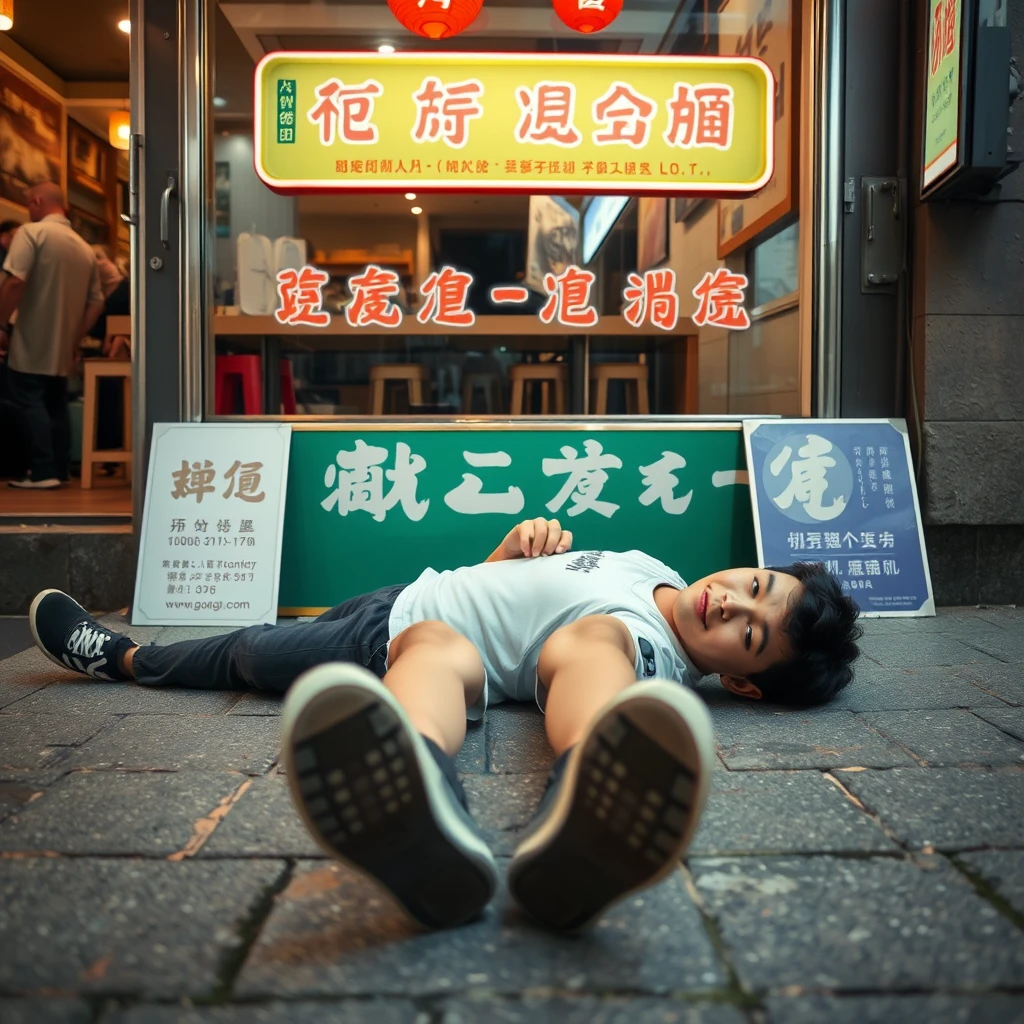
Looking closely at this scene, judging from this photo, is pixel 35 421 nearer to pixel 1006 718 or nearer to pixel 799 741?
pixel 799 741

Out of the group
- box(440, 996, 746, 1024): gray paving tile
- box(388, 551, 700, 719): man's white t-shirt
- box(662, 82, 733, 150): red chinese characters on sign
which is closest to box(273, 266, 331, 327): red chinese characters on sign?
box(662, 82, 733, 150): red chinese characters on sign

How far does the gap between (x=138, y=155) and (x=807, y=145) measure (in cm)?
238

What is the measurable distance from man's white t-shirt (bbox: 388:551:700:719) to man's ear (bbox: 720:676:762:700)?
0.12m

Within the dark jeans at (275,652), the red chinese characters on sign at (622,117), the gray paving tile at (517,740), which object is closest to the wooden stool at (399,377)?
the red chinese characters on sign at (622,117)

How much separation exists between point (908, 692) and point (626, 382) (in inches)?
82.0

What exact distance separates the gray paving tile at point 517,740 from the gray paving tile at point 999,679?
3.66 ft

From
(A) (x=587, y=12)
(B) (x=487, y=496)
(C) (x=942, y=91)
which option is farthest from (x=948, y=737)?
(A) (x=587, y=12)

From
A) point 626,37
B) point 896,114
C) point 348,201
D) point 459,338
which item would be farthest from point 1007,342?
point 348,201

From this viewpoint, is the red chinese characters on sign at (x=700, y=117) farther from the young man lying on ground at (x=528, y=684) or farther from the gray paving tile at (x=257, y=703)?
the gray paving tile at (x=257, y=703)

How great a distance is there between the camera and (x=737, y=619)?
199cm

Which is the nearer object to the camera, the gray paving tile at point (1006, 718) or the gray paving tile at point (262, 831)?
the gray paving tile at point (262, 831)

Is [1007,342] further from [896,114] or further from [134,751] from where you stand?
[134,751]

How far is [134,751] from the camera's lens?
6.26 feet

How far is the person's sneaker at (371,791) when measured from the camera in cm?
109
